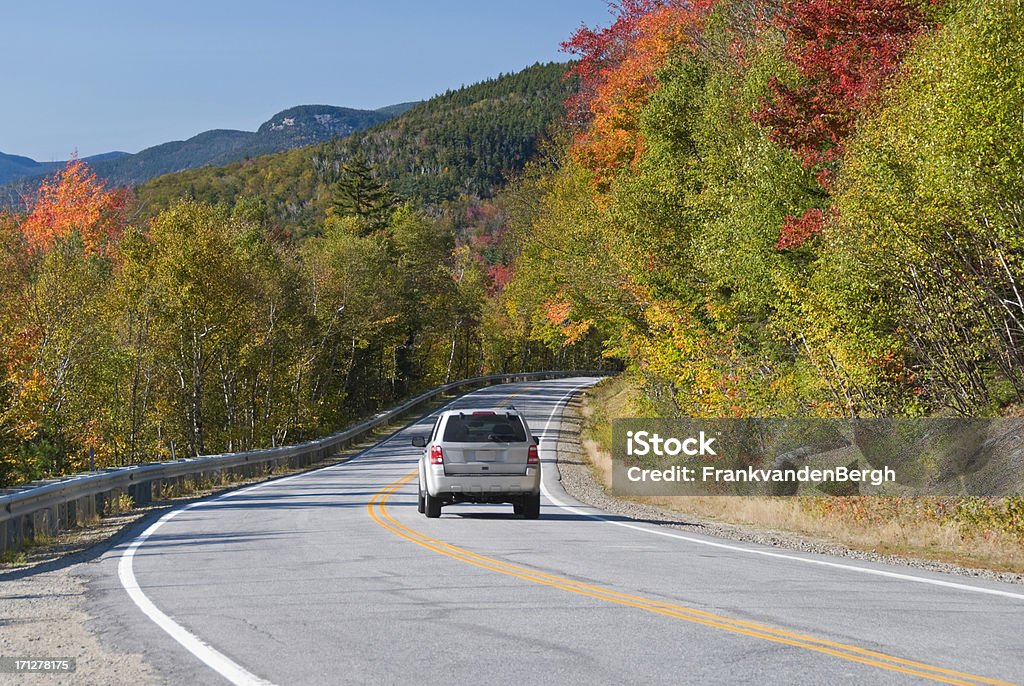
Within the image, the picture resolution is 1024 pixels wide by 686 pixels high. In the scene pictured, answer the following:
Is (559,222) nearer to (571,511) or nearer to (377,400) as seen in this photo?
(377,400)

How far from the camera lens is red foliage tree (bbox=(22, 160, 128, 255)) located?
81.2m

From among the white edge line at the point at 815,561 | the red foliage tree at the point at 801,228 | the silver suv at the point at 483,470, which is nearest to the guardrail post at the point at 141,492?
the silver suv at the point at 483,470

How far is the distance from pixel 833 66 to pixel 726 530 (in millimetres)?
15106

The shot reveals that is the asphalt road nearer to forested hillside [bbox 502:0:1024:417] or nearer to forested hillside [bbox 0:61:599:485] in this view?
forested hillside [bbox 502:0:1024:417]

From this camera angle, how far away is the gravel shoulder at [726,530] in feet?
39.7

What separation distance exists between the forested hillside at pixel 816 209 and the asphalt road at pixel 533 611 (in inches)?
272

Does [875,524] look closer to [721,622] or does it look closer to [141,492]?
[721,622]

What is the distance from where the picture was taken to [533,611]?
28.5 feet

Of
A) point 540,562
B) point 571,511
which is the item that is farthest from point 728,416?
point 540,562

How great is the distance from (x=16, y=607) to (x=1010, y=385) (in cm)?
1625

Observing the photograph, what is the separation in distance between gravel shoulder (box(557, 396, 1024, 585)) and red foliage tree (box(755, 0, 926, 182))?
9.83 meters

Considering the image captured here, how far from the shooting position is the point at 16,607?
9.49m

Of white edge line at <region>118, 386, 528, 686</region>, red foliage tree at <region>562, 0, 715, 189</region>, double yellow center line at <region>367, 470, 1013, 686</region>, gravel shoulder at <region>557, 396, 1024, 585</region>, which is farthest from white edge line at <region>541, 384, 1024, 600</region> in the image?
red foliage tree at <region>562, 0, 715, 189</region>

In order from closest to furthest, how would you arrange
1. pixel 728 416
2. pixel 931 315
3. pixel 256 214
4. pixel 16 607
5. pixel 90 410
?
pixel 16 607 → pixel 931 315 → pixel 728 416 → pixel 90 410 → pixel 256 214
